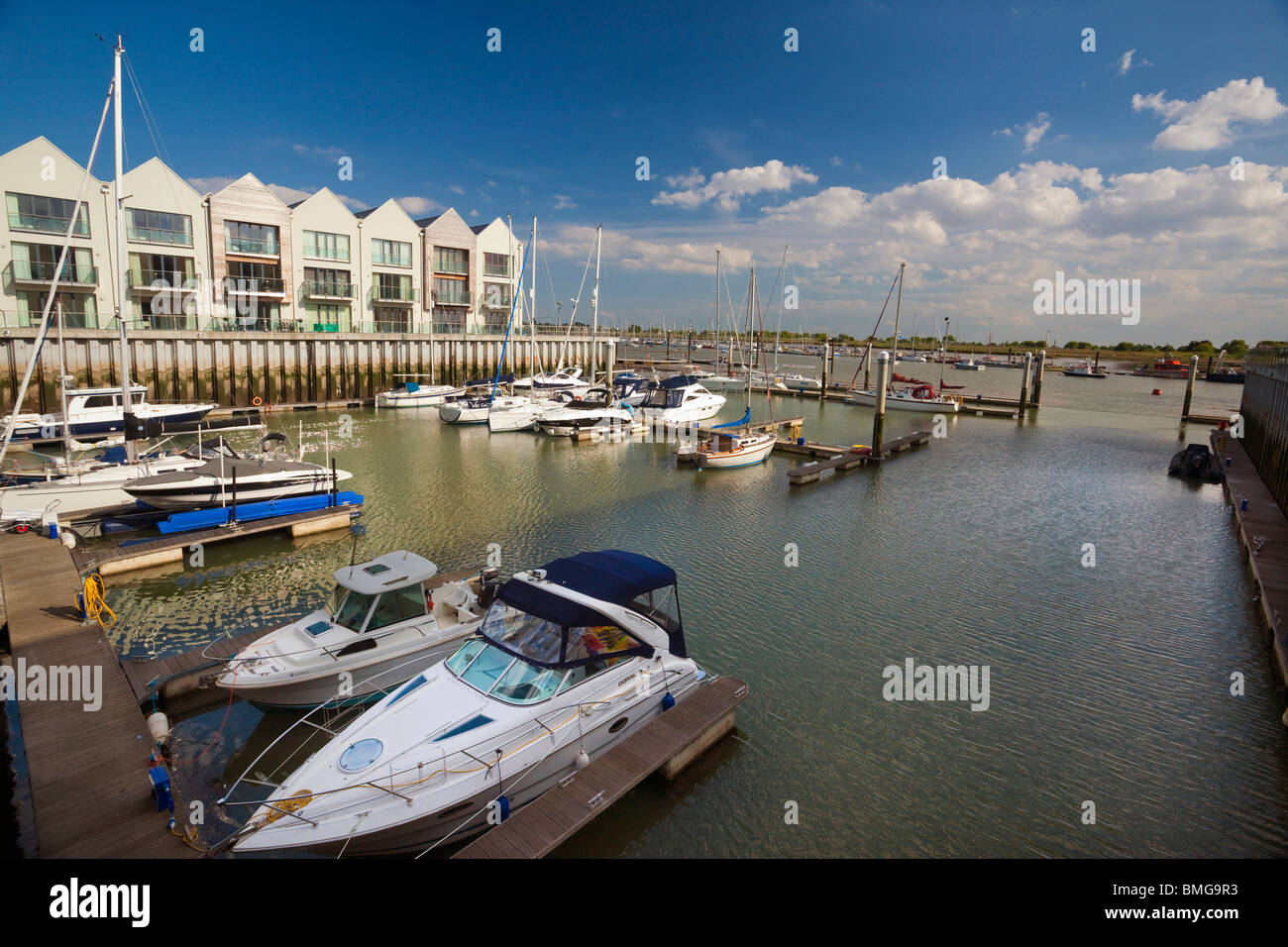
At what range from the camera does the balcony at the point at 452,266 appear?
205ft

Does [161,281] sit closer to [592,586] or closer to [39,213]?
[39,213]

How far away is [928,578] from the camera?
18.6 metres

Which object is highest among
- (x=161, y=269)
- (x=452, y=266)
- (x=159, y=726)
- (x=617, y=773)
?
(x=452, y=266)

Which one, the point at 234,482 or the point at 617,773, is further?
the point at 234,482

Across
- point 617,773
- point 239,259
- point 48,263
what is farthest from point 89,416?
point 617,773

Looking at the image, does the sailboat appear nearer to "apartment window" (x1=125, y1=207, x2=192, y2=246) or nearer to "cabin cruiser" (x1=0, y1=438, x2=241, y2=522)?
"cabin cruiser" (x1=0, y1=438, x2=241, y2=522)

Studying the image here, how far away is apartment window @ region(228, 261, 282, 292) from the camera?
163 feet

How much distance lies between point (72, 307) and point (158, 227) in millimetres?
8036

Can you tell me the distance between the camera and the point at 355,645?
11.3 meters

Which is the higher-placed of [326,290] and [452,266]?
[452,266]

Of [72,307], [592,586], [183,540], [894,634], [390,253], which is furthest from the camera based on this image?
[390,253]
